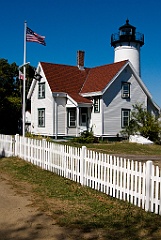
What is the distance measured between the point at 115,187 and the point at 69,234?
2748 mm

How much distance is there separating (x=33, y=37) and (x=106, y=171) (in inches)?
519

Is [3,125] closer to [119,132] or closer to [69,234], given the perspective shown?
[119,132]

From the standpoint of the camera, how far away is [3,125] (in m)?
33.3

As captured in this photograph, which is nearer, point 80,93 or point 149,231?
point 149,231

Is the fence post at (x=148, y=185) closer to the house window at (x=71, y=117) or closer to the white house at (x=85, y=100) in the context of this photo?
the white house at (x=85, y=100)

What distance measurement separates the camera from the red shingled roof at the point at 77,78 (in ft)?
87.4

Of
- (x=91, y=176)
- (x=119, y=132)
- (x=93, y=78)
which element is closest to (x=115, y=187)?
(x=91, y=176)

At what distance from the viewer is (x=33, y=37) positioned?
18875 millimetres

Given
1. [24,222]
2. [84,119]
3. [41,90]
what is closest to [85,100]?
[84,119]

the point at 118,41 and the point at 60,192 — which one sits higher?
the point at 118,41

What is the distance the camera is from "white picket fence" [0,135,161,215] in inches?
260

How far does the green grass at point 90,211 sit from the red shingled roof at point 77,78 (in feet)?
55.5

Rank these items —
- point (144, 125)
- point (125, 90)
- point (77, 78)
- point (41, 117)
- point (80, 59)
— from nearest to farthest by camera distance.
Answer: point (144, 125) < point (125, 90) < point (41, 117) < point (77, 78) < point (80, 59)

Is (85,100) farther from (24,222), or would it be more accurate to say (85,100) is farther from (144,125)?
(24,222)
